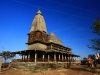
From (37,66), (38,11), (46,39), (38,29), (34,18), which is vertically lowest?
(37,66)

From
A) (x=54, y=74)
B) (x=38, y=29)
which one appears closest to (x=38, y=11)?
(x=38, y=29)

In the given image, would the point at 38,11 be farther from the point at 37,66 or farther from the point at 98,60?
the point at 98,60

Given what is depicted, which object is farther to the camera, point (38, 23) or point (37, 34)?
point (38, 23)

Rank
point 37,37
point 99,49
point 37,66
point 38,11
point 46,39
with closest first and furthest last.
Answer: point 99,49 → point 37,66 → point 37,37 → point 46,39 → point 38,11

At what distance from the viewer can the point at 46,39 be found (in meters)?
41.0

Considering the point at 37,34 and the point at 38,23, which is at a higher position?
the point at 38,23

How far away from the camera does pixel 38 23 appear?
39938 millimetres

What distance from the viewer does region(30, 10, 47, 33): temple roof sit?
130 ft

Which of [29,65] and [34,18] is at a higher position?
[34,18]

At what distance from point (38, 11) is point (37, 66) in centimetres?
2240

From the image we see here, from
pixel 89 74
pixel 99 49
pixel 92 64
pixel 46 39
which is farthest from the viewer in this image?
pixel 46 39

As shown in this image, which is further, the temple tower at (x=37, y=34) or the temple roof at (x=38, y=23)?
the temple roof at (x=38, y=23)

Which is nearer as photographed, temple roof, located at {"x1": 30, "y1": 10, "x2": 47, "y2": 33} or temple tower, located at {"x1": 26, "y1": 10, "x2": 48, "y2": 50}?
temple tower, located at {"x1": 26, "y1": 10, "x2": 48, "y2": 50}

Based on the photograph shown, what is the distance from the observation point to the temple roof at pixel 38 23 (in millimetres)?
39597
